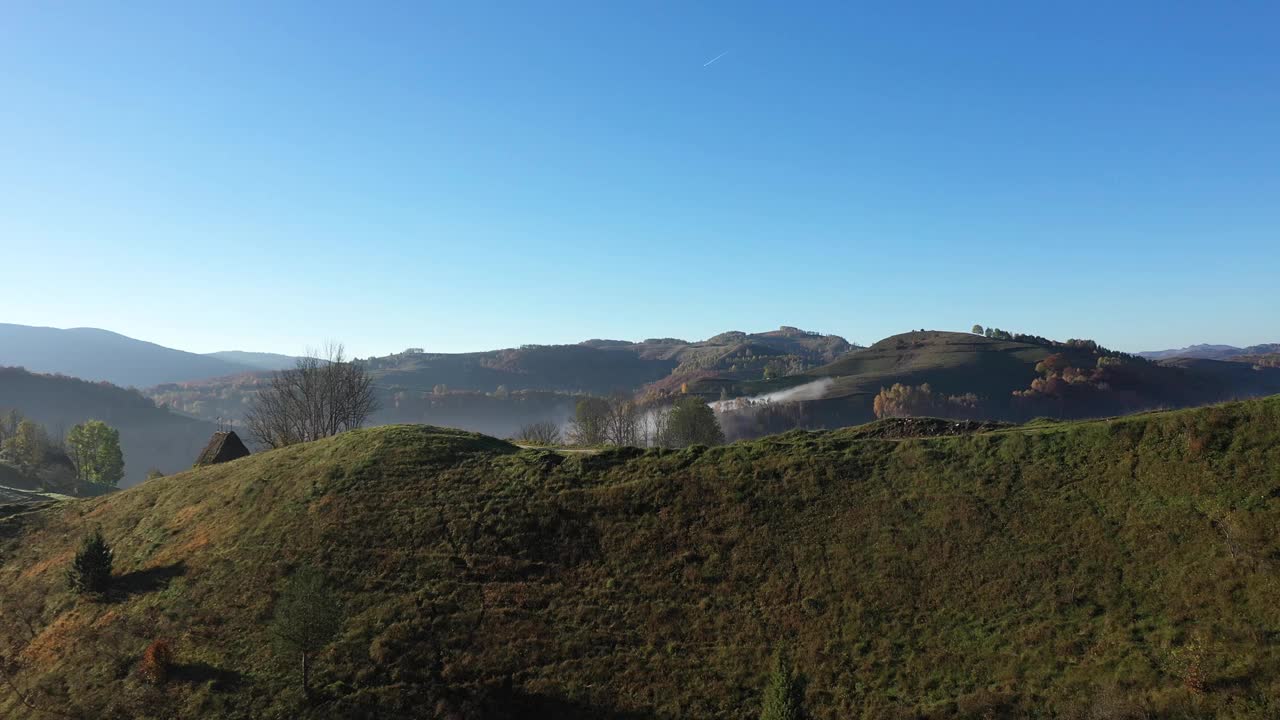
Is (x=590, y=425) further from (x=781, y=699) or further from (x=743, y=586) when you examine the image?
(x=781, y=699)

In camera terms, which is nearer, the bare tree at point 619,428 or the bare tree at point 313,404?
the bare tree at point 313,404

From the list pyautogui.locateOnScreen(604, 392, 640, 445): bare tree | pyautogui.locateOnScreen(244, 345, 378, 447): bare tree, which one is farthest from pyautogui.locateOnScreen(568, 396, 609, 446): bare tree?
pyautogui.locateOnScreen(244, 345, 378, 447): bare tree

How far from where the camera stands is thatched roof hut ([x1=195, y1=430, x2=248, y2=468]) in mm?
56844

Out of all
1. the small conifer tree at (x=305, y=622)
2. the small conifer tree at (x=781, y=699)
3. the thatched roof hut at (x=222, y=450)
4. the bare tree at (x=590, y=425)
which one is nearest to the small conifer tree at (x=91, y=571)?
the small conifer tree at (x=305, y=622)

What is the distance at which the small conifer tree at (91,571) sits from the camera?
33719 millimetres

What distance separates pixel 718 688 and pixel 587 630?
6051 mm

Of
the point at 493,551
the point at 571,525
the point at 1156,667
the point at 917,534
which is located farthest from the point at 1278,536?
the point at 493,551

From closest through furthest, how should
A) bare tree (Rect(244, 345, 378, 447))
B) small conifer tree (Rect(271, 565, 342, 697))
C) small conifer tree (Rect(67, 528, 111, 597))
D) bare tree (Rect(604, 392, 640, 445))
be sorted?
1. small conifer tree (Rect(271, 565, 342, 697))
2. small conifer tree (Rect(67, 528, 111, 597))
3. bare tree (Rect(244, 345, 378, 447))
4. bare tree (Rect(604, 392, 640, 445))

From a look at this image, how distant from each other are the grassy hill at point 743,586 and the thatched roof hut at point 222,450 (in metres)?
19.7

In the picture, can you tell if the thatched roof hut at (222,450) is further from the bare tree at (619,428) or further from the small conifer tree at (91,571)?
the bare tree at (619,428)

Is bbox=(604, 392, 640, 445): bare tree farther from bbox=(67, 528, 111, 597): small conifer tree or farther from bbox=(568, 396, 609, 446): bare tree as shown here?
bbox=(67, 528, 111, 597): small conifer tree

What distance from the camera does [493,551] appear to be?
3184 cm

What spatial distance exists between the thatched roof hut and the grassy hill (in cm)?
1974

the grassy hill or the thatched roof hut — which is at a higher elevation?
the thatched roof hut
